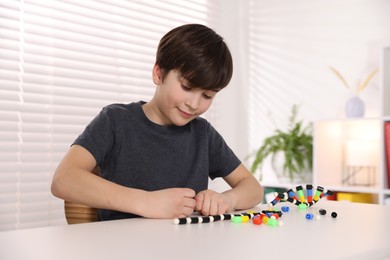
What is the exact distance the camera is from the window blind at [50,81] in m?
2.46

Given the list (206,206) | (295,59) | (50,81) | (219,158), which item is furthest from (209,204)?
(295,59)

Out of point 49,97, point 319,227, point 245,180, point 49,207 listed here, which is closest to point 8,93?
point 49,97

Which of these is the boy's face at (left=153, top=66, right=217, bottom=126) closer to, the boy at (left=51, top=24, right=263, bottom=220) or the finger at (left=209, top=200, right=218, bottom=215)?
the boy at (left=51, top=24, right=263, bottom=220)

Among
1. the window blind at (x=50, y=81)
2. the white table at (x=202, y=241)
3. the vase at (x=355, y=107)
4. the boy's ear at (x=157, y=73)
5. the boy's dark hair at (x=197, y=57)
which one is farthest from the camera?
the vase at (x=355, y=107)

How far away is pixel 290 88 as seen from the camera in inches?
152

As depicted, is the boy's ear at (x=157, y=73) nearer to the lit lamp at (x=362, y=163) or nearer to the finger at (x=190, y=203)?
the finger at (x=190, y=203)

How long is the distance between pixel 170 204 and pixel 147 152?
0.47 metres

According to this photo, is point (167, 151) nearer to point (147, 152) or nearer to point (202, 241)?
point (147, 152)

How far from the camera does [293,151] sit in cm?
350

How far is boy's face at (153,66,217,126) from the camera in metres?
1.36

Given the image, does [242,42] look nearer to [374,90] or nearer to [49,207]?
[374,90]

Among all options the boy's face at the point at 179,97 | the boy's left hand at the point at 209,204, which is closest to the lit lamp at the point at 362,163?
the boy's face at the point at 179,97

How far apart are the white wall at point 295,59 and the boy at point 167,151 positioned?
6.08ft

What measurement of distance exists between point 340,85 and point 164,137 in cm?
227
